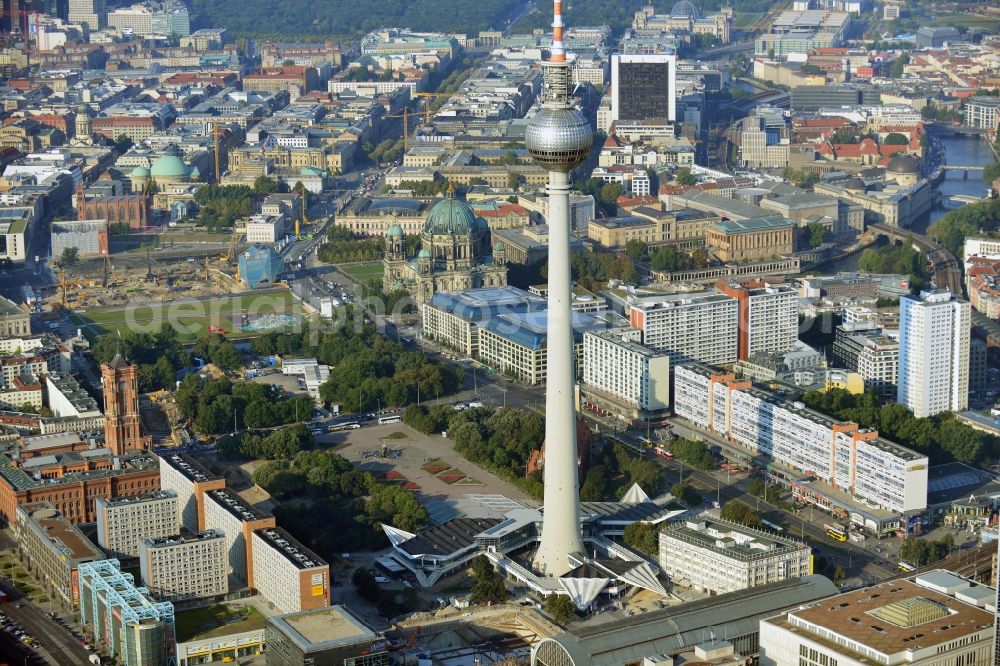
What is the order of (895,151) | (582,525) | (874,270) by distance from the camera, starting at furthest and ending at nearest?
(895,151), (874,270), (582,525)

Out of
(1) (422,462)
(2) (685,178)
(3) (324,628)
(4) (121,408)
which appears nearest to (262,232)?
(2) (685,178)

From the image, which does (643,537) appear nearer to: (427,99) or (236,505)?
(236,505)

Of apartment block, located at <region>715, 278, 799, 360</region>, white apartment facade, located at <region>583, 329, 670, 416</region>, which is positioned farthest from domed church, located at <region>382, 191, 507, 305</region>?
apartment block, located at <region>715, 278, 799, 360</region>

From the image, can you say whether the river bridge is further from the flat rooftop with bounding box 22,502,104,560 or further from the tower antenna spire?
the flat rooftop with bounding box 22,502,104,560

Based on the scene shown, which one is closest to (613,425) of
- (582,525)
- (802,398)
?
(802,398)

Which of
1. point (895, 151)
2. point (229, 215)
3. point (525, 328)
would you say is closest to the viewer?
point (525, 328)

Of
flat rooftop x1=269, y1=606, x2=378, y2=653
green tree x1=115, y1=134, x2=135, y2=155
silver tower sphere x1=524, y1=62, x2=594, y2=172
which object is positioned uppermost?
silver tower sphere x1=524, y1=62, x2=594, y2=172

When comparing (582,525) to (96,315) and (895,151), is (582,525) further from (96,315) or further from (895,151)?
(895,151)

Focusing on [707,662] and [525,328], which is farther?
[525,328]
